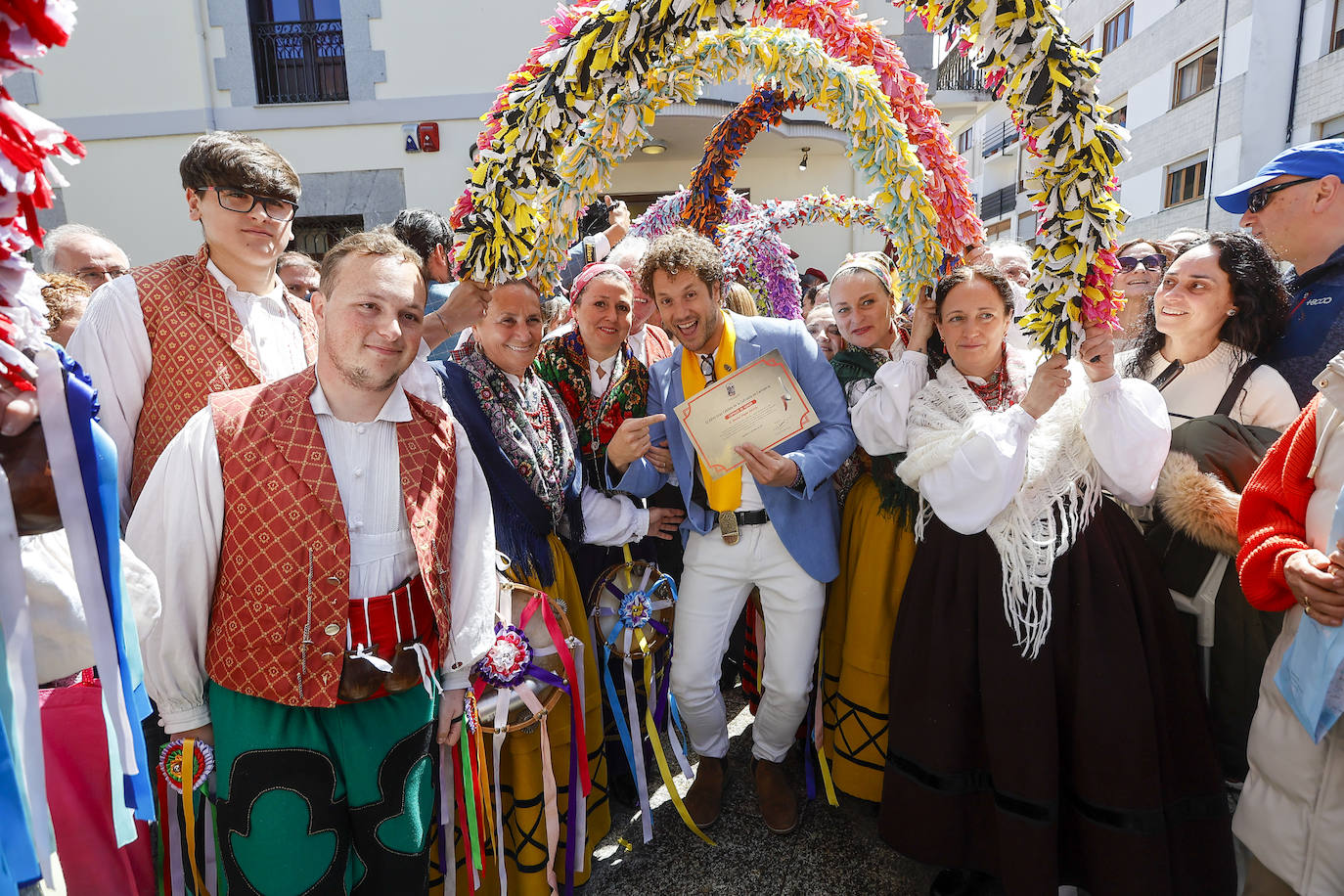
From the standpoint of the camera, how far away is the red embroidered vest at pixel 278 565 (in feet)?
5.61

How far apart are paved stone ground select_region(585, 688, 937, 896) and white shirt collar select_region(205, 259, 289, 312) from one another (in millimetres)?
2314

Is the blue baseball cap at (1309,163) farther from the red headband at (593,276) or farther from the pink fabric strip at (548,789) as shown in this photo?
the pink fabric strip at (548,789)

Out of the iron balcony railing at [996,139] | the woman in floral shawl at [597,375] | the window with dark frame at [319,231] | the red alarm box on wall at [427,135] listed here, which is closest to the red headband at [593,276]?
the woman in floral shawl at [597,375]

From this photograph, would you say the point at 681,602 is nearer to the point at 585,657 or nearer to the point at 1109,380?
the point at 585,657

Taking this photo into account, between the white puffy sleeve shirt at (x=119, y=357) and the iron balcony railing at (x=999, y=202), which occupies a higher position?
the iron balcony railing at (x=999, y=202)

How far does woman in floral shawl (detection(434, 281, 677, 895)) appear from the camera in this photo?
2359mm

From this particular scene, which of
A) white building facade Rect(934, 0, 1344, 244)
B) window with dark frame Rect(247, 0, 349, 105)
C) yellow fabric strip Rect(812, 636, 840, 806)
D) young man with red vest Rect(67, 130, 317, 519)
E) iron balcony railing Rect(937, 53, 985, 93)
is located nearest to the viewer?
young man with red vest Rect(67, 130, 317, 519)

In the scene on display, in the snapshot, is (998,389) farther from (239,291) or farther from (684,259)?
(239,291)

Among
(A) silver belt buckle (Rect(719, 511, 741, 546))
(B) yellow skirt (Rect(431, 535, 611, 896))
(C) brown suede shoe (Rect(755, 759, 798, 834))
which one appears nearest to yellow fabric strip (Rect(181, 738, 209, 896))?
(B) yellow skirt (Rect(431, 535, 611, 896))

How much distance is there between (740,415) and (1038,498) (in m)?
1.00

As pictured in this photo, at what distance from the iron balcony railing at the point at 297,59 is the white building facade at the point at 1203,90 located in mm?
7557

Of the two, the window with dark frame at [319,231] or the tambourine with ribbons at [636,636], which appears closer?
the tambourine with ribbons at [636,636]

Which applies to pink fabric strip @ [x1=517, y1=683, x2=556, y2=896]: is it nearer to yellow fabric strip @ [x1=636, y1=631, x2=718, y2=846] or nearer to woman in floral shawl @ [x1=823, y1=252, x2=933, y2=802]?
yellow fabric strip @ [x1=636, y1=631, x2=718, y2=846]

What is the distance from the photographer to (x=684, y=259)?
2.71 metres
